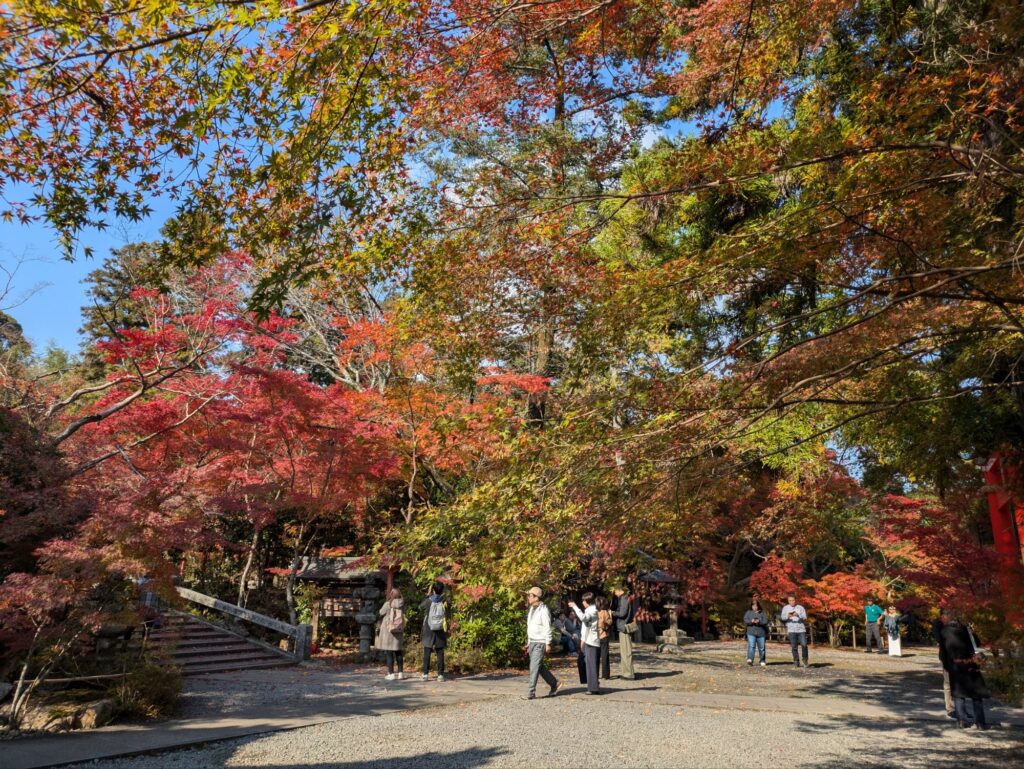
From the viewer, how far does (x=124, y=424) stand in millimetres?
13812

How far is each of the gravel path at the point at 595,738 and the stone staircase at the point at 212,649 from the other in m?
1.89

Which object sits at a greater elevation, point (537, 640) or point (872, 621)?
point (537, 640)

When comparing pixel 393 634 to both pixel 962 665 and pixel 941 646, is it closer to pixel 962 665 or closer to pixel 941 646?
pixel 941 646

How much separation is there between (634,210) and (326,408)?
831 centimetres

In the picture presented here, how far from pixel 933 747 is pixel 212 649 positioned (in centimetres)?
1245

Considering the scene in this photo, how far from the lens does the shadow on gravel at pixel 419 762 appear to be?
6.00 meters

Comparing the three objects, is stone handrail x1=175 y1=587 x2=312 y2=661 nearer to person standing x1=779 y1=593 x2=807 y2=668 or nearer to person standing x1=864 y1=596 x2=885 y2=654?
person standing x1=779 y1=593 x2=807 y2=668

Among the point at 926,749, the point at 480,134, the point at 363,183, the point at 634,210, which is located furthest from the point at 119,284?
the point at 926,749

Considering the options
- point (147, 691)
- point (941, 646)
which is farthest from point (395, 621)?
point (941, 646)

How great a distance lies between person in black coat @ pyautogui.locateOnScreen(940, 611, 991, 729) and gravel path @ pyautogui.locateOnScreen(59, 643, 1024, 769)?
233mm

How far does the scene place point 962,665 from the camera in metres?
8.06

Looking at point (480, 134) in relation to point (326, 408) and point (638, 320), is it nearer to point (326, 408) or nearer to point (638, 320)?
point (326, 408)

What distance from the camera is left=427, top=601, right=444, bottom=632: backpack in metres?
11.6

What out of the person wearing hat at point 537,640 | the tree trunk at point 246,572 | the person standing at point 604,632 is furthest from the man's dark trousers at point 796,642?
the tree trunk at point 246,572
